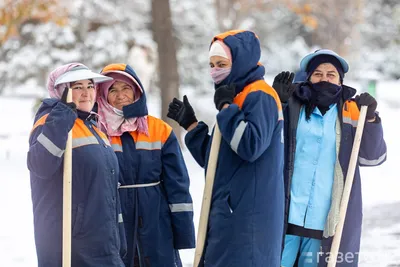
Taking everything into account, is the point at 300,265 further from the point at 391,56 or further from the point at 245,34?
the point at 391,56

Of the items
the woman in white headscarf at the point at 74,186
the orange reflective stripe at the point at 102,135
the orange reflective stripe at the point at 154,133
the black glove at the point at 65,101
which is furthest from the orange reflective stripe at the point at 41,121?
the orange reflective stripe at the point at 154,133

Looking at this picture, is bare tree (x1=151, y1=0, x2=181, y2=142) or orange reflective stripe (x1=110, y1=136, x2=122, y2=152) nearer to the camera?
orange reflective stripe (x1=110, y1=136, x2=122, y2=152)

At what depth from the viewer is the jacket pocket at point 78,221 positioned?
387 centimetres

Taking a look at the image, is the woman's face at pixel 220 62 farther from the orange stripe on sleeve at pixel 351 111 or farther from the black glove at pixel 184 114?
the orange stripe on sleeve at pixel 351 111

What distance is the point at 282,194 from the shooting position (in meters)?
3.91

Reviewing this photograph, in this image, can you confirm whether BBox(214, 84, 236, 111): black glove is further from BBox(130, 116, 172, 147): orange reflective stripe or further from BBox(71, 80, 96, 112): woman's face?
BBox(130, 116, 172, 147): orange reflective stripe

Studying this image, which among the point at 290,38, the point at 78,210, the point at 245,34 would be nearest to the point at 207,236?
the point at 78,210

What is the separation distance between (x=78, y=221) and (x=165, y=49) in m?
8.89

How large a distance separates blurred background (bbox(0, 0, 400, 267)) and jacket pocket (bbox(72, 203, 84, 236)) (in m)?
3.05

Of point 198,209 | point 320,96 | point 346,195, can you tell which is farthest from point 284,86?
point 198,209

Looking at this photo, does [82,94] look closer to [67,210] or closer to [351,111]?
[67,210]

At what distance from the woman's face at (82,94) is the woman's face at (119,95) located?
49cm

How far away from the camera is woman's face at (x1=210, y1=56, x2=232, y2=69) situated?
3.93 meters

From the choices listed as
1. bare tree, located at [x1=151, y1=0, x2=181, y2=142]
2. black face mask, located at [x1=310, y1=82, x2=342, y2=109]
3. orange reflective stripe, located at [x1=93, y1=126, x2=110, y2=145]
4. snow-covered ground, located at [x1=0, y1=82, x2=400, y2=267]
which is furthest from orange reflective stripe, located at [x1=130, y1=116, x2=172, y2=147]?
bare tree, located at [x1=151, y1=0, x2=181, y2=142]
